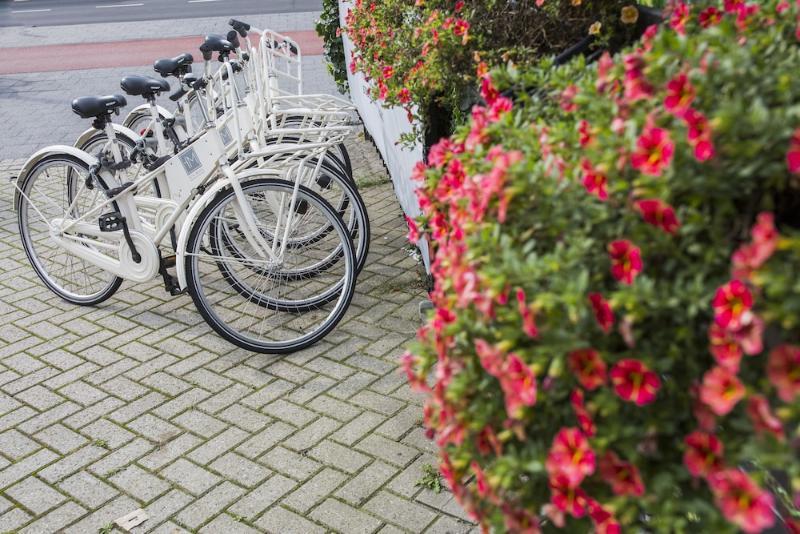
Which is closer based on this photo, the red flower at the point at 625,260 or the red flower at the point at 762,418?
the red flower at the point at 762,418

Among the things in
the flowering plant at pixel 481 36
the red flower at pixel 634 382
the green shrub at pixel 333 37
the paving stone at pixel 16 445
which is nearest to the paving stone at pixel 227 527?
the paving stone at pixel 16 445

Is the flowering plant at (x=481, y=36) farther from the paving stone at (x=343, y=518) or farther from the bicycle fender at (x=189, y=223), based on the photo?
the paving stone at (x=343, y=518)

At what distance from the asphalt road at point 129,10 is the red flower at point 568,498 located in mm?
17453

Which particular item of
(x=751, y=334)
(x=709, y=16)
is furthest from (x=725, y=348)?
(x=709, y=16)

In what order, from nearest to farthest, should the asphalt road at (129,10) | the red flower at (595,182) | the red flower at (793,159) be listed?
1. the red flower at (793,159)
2. the red flower at (595,182)
3. the asphalt road at (129,10)

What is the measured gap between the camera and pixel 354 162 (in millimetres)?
7941

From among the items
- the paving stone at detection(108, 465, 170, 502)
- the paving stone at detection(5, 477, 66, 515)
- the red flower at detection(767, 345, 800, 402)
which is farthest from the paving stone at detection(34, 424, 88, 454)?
the red flower at detection(767, 345, 800, 402)

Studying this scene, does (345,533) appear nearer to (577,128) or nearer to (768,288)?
(577,128)

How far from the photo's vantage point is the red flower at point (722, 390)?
1458mm

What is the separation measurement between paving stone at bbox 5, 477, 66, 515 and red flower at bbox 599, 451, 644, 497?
8.49ft

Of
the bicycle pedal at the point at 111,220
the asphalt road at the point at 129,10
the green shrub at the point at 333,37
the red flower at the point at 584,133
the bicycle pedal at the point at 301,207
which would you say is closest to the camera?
the red flower at the point at 584,133

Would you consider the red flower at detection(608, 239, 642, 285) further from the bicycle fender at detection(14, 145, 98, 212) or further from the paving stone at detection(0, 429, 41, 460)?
Answer: the bicycle fender at detection(14, 145, 98, 212)

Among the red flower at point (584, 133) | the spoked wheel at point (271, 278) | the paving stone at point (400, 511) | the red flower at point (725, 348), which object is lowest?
the paving stone at point (400, 511)

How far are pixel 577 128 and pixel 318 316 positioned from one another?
9.95ft
